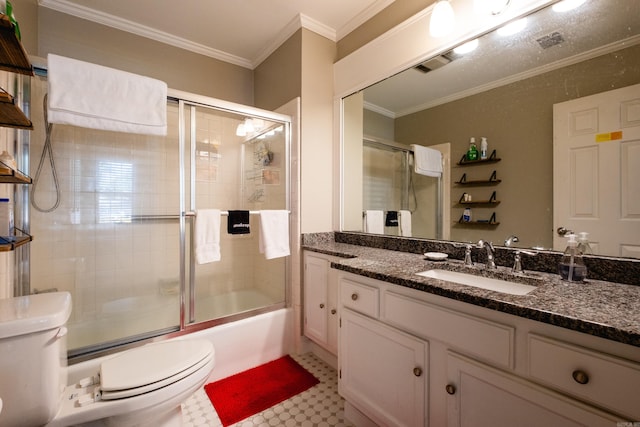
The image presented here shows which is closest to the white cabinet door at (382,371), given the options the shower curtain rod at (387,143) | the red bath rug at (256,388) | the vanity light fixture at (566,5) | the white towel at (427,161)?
the red bath rug at (256,388)

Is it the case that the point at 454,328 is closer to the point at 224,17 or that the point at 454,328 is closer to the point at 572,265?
the point at 572,265

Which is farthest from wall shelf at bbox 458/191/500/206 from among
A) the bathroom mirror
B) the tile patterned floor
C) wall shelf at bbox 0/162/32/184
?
wall shelf at bbox 0/162/32/184

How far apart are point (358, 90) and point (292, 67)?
22.4 inches

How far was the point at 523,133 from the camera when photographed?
4.37ft

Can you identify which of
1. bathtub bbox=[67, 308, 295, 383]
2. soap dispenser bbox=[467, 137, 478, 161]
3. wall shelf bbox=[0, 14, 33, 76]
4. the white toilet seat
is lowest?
bathtub bbox=[67, 308, 295, 383]

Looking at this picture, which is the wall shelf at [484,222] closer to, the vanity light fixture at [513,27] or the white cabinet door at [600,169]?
the white cabinet door at [600,169]

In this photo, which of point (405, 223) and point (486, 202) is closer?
point (486, 202)

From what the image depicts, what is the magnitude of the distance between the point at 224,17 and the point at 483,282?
243 centimetres

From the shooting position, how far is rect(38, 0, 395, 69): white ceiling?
6.23 ft

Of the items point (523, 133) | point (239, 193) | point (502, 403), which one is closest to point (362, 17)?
point (523, 133)

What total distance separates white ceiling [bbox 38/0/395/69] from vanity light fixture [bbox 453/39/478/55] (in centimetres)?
63

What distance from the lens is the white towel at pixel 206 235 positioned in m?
1.69

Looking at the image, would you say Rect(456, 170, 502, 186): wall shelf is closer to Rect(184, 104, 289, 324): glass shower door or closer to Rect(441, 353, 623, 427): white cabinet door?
Rect(441, 353, 623, 427): white cabinet door

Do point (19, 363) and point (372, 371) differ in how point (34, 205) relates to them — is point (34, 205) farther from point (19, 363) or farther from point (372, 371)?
point (372, 371)
